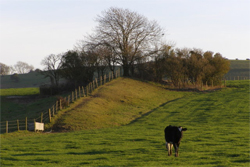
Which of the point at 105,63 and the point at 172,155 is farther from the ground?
the point at 105,63

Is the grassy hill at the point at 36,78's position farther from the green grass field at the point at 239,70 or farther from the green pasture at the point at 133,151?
the green pasture at the point at 133,151

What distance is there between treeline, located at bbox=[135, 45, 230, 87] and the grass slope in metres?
4.74

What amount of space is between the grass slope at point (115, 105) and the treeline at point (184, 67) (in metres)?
4.74

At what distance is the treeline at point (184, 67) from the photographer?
63594 millimetres

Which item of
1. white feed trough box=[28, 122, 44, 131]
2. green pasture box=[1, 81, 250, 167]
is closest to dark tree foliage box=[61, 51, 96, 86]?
white feed trough box=[28, 122, 44, 131]

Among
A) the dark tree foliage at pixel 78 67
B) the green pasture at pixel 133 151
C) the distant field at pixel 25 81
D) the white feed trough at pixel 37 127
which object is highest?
the dark tree foliage at pixel 78 67

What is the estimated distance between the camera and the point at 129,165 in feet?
46.0

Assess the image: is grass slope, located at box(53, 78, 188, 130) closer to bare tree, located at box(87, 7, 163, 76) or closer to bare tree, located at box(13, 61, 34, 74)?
bare tree, located at box(87, 7, 163, 76)

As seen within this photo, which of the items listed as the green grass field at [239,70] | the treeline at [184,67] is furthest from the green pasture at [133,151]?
the green grass field at [239,70]

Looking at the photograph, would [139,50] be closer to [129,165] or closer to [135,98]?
[135,98]

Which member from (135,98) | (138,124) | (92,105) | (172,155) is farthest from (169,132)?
(135,98)

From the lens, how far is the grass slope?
34.7m

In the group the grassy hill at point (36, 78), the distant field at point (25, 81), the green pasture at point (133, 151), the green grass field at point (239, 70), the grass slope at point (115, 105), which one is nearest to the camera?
the green pasture at point (133, 151)

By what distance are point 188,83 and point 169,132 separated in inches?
2049
